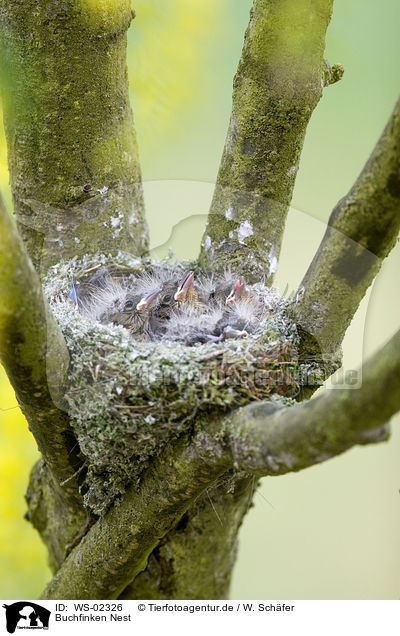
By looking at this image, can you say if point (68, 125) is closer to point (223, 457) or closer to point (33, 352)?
point (33, 352)

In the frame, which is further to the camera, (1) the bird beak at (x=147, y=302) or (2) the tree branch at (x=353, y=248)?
(1) the bird beak at (x=147, y=302)

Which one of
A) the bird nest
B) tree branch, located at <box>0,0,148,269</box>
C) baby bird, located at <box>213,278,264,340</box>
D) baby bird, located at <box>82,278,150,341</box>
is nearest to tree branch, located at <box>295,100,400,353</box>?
the bird nest

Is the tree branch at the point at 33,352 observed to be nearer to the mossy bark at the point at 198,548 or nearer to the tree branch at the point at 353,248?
the mossy bark at the point at 198,548

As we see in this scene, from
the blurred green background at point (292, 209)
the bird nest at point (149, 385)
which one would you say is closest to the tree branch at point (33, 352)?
the bird nest at point (149, 385)

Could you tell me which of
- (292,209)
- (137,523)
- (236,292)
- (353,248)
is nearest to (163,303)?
(236,292)

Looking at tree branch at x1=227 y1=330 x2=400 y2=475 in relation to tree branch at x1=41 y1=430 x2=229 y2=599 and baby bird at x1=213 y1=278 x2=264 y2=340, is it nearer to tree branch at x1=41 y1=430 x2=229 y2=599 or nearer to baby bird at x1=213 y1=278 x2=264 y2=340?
tree branch at x1=41 y1=430 x2=229 y2=599

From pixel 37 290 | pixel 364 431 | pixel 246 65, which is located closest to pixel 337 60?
pixel 246 65
